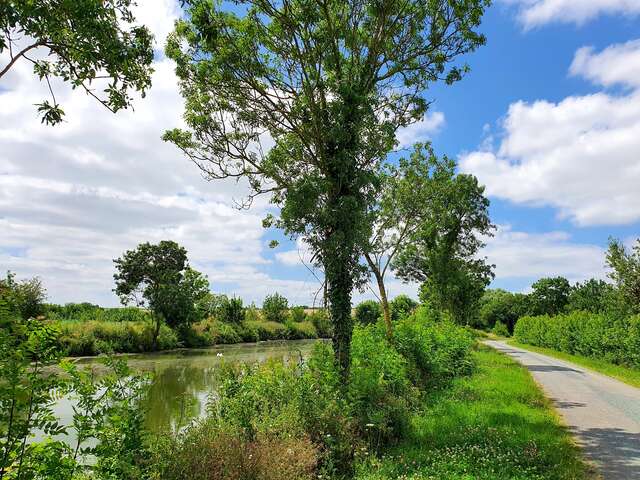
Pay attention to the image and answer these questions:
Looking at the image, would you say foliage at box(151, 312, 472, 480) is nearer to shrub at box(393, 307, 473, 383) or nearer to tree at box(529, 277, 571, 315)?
shrub at box(393, 307, 473, 383)

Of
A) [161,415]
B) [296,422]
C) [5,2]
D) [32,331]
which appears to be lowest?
[161,415]

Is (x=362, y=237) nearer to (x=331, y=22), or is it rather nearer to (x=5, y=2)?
(x=331, y=22)

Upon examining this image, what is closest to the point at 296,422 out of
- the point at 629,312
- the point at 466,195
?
the point at 629,312

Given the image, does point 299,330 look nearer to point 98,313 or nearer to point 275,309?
point 275,309

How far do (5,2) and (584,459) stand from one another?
9602 millimetres

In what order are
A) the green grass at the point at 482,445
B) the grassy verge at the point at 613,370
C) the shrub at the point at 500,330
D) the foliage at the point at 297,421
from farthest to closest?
the shrub at the point at 500,330
the grassy verge at the point at 613,370
the green grass at the point at 482,445
the foliage at the point at 297,421

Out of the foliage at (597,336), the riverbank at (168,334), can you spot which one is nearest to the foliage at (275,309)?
the riverbank at (168,334)

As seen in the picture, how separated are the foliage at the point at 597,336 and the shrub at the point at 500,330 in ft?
126

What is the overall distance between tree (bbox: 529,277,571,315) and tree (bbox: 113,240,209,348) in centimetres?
6707

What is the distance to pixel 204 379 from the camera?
2081cm

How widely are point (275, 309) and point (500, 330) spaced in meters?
40.4

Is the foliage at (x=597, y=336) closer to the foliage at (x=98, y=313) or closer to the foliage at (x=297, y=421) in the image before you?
the foliage at (x=297, y=421)

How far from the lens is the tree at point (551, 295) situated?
282 ft

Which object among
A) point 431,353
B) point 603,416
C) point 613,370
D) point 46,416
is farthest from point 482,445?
point 613,370
